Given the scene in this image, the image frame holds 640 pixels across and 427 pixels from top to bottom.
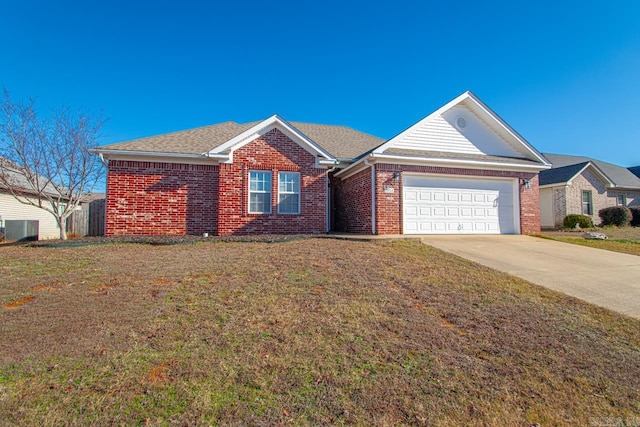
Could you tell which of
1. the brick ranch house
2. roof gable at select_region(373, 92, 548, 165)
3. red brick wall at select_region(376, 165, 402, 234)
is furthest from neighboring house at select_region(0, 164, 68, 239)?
roof gable at select_region(373, 92, 548, 165)

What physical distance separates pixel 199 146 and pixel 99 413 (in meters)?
10.8

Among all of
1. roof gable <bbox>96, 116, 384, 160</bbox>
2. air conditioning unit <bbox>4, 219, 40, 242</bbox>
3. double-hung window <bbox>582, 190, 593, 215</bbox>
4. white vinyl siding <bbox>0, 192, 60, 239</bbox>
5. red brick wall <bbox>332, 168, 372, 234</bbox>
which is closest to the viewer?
roof gable <bbox>96, 116, 384, 160</bbox>

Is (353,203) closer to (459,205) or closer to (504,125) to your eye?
(459,205)

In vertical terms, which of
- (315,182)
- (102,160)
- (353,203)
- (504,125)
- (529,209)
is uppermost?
(504,125)

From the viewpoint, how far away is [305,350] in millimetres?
3879

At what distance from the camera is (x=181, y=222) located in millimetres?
12000

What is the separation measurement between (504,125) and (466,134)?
1.58 m

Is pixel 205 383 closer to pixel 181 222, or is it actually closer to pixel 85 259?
pixel 85 259

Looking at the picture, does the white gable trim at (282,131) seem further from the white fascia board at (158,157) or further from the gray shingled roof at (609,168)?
the gray shingled roof at (609,168)

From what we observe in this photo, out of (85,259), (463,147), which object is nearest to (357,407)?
(85,259)

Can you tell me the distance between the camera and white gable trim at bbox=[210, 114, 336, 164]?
463 inches

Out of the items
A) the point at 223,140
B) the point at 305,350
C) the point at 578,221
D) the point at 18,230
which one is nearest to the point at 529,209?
the point at 578,221

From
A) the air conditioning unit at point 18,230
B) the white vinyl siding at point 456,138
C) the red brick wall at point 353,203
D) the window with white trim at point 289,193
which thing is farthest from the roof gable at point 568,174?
the air conditioning unit at point 18,230

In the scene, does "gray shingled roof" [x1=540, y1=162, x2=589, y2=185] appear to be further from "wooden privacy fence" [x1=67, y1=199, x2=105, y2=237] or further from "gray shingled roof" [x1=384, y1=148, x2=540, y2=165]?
"wooden privacy fence" [x1=67, y1=199, x2=105, y2=237]
